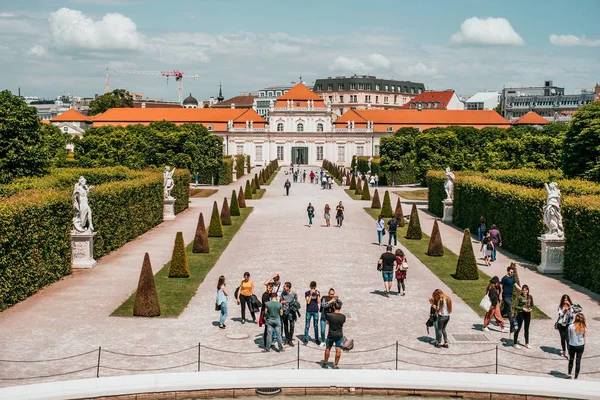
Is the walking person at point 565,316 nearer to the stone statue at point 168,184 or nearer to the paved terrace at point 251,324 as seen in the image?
the paved terrace at point 251,324

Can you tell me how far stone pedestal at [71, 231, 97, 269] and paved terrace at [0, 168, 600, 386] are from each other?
53cm

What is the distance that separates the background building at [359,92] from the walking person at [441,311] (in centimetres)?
16558

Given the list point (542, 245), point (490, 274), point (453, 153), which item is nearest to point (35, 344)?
point (490, 274)

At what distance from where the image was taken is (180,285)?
2239 cm

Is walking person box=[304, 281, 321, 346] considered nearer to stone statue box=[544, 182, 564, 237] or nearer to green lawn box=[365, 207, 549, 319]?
green lawn box=[365, 207, 549, 319]

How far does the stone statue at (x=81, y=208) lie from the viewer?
24.7 m

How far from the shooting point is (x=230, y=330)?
17312 mm

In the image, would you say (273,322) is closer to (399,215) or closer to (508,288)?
(508,288)

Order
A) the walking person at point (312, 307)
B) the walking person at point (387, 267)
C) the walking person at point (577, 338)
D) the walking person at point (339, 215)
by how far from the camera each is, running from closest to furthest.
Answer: the walking person at point (577, 338)
the walking person at point (312, 307)
the walking person at point (387, 267)
the walking person at point (339, 215)

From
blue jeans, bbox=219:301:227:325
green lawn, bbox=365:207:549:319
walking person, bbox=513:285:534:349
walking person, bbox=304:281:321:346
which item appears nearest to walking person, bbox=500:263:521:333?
walking person, bbox=513:285:534:349

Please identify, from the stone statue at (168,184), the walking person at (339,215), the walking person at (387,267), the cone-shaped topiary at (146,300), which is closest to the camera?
the cone-shaped topiary at (146,300)

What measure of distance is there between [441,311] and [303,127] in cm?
10038

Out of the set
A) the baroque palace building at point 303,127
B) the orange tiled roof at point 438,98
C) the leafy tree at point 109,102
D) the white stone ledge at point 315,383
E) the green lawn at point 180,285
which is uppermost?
the orange tiled roof at point 438,98

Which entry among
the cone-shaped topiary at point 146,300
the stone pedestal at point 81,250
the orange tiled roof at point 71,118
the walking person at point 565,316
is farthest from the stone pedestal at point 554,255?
the orange tiled roof at point 71,118
